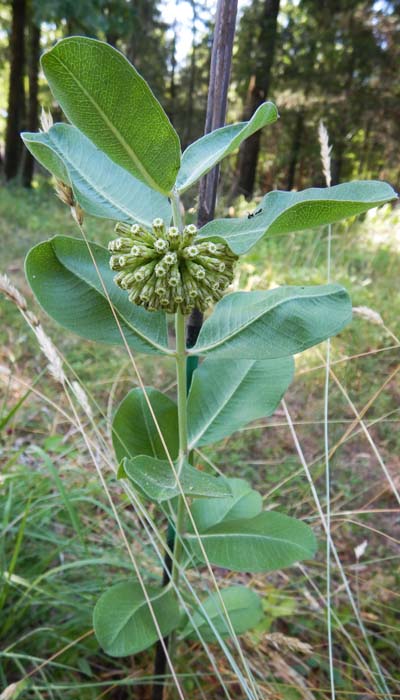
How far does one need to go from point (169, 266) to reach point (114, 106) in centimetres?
20

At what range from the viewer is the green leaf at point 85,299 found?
2.47 ft

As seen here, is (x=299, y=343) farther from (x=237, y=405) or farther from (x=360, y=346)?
(x=360, y=346)

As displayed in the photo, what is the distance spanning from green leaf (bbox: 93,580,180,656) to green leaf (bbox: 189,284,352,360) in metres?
0.48

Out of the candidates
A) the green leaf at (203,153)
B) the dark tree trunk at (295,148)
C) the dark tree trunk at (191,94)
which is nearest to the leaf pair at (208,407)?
the green leaf at (203,153)

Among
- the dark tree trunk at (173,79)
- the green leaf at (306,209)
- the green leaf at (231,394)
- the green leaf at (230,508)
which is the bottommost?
the green leaf at (230,508)

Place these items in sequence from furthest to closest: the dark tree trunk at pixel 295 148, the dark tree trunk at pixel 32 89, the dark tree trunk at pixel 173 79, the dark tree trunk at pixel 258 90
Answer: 1. the dark tree trunk at pixel 173 79
2. the dark tree trunk at pixel 295 148
3. the dark tree trunk at pixel 32 89
4. the dark tree trunk at pixel 258 90

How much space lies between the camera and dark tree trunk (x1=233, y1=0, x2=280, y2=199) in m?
6.63

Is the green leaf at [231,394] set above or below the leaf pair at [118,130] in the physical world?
below

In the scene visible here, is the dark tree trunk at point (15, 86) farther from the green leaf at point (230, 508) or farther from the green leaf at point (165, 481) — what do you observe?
the green leaf at point (165, 481)

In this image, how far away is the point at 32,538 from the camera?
1.38 meters

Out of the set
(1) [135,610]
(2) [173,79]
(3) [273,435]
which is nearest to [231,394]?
(1) [135,610]

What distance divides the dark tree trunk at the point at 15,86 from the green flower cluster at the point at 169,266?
30.8 feet

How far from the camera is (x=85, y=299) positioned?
2.57ft

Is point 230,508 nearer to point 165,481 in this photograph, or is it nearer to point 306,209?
point 165,481
